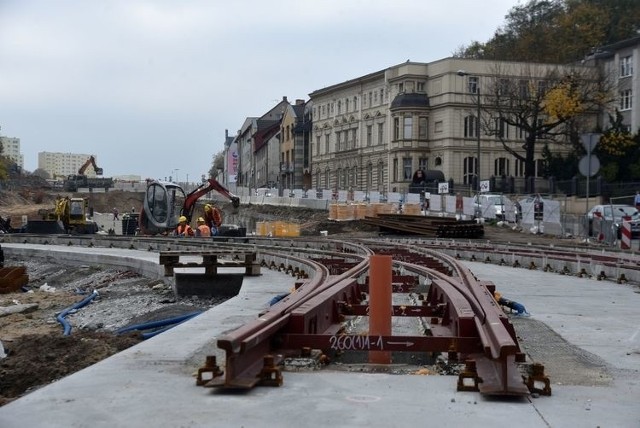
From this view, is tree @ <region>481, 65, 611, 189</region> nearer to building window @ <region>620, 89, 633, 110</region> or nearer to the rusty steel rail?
building window @ <region>620, 89, 633, 110</region>

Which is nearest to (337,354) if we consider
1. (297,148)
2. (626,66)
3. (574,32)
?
(626,66)

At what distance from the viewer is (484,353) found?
754 cm

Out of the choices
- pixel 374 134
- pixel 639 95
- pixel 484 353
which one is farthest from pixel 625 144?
pixel 484 353

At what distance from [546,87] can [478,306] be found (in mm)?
60559

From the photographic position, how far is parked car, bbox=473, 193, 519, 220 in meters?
49.8

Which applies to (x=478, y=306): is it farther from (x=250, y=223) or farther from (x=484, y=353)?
(x=250, y=223)

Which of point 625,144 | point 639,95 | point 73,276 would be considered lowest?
point 73,276

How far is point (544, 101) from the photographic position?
66500 mm

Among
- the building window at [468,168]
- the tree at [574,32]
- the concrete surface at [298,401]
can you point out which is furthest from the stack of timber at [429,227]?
the tree at [574,32]

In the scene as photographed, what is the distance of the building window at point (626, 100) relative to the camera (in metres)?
69.6

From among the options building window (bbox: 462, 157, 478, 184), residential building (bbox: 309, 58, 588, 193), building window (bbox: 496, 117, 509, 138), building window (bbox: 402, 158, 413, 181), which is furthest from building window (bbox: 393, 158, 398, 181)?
building window (bbox: 496, 117, 509, 138)

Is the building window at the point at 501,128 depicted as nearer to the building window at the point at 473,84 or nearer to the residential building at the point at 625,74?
the building window at the point at 473,84

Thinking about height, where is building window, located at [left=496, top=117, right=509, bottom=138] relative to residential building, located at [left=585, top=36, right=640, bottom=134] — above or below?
below

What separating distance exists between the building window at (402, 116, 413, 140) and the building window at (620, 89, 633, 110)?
62.3 feet
